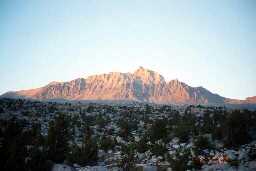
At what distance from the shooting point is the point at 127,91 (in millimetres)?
147250

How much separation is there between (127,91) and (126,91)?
0.49 meters

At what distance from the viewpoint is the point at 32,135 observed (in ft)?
74.6

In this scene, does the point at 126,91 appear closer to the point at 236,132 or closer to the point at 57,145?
the point at 236,132

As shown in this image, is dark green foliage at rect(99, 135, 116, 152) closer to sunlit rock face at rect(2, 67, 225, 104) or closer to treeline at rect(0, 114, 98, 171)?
treeline at rect(0, 114, 98, 171)

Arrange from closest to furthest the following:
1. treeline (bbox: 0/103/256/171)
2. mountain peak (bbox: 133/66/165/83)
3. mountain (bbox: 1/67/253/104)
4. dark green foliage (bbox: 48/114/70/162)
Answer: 1. treeline (bbox: 0/103/256/171)
2. dark green foliage (bbox: 48/114/70/162)
3. mountain (bbox: 1/67/253/104)
4. mountain peak (bbox: 133/66/165/83)

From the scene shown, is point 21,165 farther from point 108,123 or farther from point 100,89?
point 100,89

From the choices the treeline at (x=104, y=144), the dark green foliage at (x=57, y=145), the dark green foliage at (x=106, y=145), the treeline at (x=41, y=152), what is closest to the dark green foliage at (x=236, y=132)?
the treeline at (x=104, y=144)

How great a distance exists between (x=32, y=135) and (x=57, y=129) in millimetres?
5197

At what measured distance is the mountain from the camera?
461 ft

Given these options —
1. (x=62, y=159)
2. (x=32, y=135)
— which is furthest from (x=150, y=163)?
(x=32, y=135)

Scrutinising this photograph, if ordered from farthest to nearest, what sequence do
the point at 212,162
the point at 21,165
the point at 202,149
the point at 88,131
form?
1. the point at 88,131
2. the point at 202,149
3. the point at 212,162
4. the point at 21,165

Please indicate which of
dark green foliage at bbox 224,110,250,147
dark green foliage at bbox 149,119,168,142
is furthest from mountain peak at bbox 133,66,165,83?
dark green foliage at bbox 224,110,250,147

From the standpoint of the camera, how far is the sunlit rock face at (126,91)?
5550 inches

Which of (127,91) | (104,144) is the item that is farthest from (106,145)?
(127,91)
